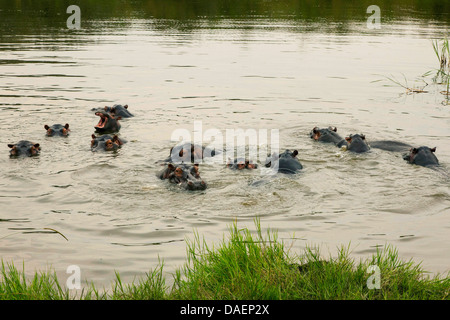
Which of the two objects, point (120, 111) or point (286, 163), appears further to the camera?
point (120, 111)

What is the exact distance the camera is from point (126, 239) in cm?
758

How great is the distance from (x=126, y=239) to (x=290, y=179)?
12.2ft

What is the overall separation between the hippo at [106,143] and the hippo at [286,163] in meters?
3.44

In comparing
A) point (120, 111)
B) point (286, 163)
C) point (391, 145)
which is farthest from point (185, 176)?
point (120, 111)

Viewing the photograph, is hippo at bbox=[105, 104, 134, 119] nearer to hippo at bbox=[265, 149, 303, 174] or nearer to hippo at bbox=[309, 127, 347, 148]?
hippo at bbox=[309, 127, 347, 148]

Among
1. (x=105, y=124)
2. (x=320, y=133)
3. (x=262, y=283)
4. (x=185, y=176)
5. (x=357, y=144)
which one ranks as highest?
(x=105, y=124)

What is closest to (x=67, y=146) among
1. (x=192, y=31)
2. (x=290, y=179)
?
(x=290, y=179)

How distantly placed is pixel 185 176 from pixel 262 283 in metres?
4.42

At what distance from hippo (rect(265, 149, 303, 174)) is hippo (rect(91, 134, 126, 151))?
3.44m

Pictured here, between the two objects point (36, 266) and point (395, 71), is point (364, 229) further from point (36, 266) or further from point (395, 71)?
point (395, 71)

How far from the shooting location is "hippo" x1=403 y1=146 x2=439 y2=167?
438 inches

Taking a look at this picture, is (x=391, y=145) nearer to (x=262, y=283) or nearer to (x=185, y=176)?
(x=185, y=176)

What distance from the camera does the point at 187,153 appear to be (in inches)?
454

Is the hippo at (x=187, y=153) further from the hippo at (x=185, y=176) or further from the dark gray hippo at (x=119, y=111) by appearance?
the dark gray hippo at (x=119, y=111)
